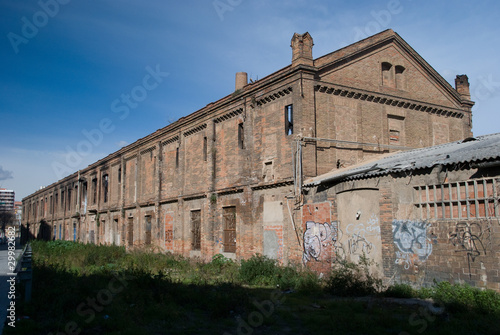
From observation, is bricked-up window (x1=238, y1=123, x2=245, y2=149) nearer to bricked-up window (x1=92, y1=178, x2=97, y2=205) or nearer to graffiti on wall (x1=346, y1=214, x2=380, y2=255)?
graffiti on wall (x1=346, y1=214, x2=380, y2=255)

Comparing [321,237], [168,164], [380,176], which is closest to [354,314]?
[380,176]

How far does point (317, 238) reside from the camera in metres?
14.1

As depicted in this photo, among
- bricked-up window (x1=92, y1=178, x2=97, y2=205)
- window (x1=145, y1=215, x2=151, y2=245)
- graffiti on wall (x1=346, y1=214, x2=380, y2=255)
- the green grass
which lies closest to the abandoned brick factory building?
graffiti on wall (x1=346, y1=214, x2=380, y2=255)

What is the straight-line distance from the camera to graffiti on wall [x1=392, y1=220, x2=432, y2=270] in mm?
10602

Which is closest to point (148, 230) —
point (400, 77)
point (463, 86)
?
point (400, 77)

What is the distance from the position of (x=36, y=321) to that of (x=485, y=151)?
33.7ft

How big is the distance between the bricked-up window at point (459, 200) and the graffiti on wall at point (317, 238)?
3.35 m

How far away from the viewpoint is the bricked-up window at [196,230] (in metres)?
21.5

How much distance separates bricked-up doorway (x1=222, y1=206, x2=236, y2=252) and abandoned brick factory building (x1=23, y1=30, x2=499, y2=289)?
5 cm

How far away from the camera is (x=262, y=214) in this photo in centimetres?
1681

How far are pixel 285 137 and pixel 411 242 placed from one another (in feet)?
22.2

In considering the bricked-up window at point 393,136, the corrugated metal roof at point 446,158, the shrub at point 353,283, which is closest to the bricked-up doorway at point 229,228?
the corrugated metal roof at point 446,158

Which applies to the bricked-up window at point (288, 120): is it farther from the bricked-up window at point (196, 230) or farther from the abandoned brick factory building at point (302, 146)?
the bricked-up window at point (196, 230)

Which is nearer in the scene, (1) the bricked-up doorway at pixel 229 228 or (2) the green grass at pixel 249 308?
(2) the green grass at pixel 249 308
